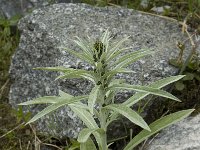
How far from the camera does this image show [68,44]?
12.8 ft

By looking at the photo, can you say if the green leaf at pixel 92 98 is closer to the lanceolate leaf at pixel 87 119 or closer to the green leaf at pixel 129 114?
the green leaf at pixel 129 114

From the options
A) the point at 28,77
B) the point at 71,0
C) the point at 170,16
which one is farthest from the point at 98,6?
Answer: the point at 28,77

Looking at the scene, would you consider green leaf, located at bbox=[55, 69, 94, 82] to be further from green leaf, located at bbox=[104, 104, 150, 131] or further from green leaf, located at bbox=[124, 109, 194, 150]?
green leaf, located at bbox=[124, 109, 194, 150]

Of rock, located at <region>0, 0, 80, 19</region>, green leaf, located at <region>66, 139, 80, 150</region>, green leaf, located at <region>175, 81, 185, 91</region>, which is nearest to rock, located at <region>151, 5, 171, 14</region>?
rock, located at <region>0, 0, 80, 19</region>

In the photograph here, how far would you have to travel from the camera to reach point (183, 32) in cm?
407

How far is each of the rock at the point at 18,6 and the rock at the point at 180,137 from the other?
1918 millimetres

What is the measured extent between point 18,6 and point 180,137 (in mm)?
2347

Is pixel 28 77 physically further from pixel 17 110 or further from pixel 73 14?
pixel 73 14

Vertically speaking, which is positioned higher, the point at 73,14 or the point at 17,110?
the point at 73,14

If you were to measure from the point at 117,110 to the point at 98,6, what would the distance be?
2.08 m

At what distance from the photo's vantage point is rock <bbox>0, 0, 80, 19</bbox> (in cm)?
480

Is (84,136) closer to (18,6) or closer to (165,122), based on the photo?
(165,122)

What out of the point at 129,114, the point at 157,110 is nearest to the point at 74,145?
the point at 157,110

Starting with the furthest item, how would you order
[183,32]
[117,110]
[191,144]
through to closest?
[183,32], [191,144], [117,110]
